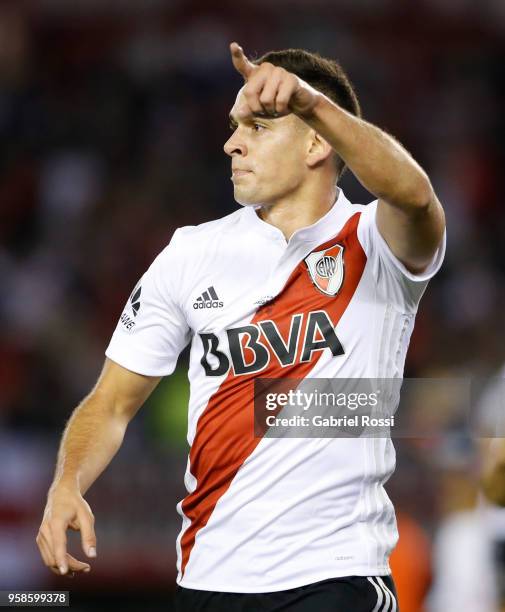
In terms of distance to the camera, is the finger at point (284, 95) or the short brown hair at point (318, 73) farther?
the short brown hair at point (318, 73)

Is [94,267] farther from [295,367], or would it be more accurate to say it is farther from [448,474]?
[295,367]

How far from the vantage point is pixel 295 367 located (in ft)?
10.8

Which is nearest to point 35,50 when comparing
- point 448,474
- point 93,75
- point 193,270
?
point 93,75

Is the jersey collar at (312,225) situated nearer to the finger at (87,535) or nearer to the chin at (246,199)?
the chin at (246,199)

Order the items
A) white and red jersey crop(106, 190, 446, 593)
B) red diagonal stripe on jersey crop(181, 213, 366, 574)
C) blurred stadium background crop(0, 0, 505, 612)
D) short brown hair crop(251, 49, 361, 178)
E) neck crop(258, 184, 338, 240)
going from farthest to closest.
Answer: blurred stadium background crop(0, 0, 505, 612) → short brown hair crop(251, 49, 361, 178) → neck crop(258, 184, 338, 240) → red diagonal stripe on jersey crop(181, 213, 366, 574) → white and red jersey crop(106, 190, 446, 593)

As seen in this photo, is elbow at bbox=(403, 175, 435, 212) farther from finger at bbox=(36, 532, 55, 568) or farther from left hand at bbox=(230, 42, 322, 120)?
finger at bbox=(36, 532, 55, 568)

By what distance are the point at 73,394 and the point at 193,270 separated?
5.22m

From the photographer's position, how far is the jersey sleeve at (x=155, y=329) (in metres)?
3.56

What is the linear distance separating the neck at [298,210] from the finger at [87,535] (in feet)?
3.41

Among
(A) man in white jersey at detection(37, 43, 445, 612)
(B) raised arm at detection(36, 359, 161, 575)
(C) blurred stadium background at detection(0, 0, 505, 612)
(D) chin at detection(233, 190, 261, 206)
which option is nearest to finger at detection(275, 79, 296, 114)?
(A) man in white jersey at detection(37, 43, 445, 612)

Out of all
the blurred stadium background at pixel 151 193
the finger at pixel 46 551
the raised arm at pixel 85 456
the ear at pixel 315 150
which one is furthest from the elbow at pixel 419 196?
the blurred stadium background at pixel 151 193

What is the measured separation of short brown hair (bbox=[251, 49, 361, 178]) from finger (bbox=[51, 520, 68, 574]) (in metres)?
1.43

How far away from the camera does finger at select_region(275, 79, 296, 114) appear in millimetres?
2650

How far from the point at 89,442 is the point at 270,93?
4.34ft
